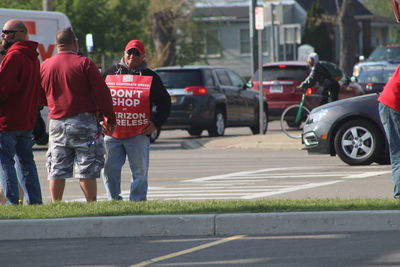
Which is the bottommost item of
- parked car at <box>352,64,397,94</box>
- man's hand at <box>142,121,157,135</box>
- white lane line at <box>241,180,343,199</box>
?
parked car at <box>352,64,397,94</box>

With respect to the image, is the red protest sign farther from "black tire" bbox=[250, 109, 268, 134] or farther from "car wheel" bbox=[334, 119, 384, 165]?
"black tire" bbox=[250, 109, 268, 134]

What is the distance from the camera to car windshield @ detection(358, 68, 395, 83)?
28.1 meters

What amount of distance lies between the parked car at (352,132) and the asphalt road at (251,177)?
8.8 inches

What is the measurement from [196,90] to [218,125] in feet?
4.43

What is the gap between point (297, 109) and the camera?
2267cm

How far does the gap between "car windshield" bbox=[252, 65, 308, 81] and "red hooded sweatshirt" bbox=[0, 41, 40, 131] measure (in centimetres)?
1709

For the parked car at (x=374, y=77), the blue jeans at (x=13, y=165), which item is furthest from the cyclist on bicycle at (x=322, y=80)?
the blue jeans at (x=13, y=165)

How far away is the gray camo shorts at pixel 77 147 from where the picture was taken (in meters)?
9.97

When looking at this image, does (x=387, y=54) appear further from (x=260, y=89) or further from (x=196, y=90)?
(x=196, y=90)

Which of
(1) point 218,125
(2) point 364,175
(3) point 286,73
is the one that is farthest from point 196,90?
(2) point 364,175

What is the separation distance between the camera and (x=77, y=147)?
32.8 ft

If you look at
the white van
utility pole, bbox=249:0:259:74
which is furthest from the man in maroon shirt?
utility pole, bbox=249:0:259:74

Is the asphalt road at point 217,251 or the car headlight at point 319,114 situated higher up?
the asphalt road at point 217,251

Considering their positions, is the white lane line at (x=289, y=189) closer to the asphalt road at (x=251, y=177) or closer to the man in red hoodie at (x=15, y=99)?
the asphalt road at (x=251, y=177)
